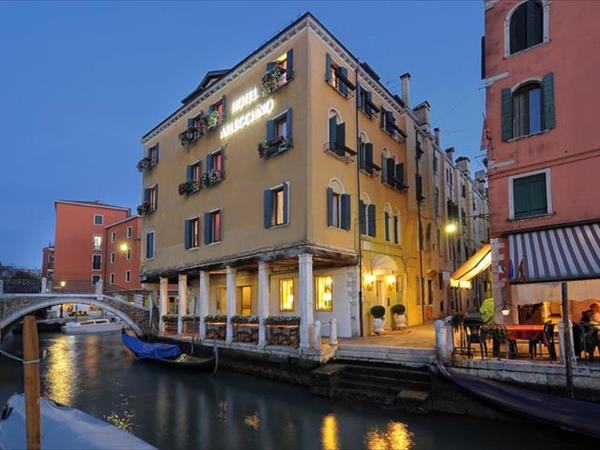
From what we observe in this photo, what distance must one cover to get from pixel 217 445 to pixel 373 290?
963cm

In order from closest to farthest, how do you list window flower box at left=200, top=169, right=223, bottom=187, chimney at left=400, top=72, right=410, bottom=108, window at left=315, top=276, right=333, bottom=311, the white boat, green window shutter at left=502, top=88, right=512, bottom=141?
green window shutter at left=502, top=88, right=512, bottom=141 < window at left=315, top=276, right=333, bottom=311 < window flower box at left=200, top=169, right=223, bottom=187 < chimney at left=400, top=72, right=410, bottom=108 < the white boat

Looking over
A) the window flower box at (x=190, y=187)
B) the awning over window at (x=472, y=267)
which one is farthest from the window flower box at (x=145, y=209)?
the awning over window at (x=472, y=267)

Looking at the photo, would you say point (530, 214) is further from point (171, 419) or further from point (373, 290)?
point (171, 419)

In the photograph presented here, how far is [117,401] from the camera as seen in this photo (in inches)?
480

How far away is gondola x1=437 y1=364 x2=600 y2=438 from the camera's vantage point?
7.51 meters

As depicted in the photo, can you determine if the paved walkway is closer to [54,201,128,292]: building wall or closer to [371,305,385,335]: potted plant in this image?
[371,305,385,335]: potted plant

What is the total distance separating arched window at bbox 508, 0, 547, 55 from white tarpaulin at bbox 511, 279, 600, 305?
6.90 m

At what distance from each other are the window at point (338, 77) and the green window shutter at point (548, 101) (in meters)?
6.60

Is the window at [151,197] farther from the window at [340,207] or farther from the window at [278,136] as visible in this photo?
the window at [340,207]

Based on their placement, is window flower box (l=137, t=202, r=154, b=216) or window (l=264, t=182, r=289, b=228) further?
window flower box (l=137, t=202, r=154, b=216)

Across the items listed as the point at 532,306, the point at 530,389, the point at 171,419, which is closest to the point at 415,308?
the point at 532,306

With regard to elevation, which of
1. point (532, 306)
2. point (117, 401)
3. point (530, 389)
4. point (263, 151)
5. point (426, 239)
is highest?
point (263, 151)

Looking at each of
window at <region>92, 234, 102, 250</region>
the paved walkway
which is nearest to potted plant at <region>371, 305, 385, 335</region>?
the paved walkway

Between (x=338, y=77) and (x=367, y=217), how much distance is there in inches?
207
